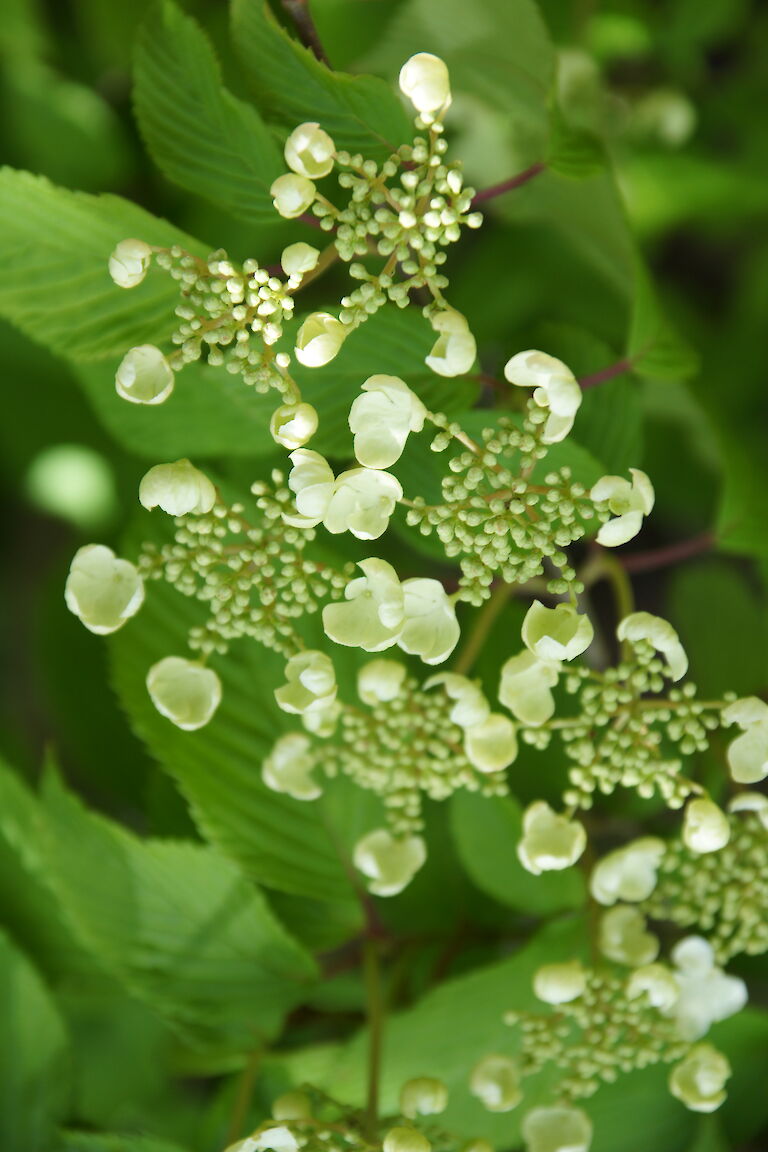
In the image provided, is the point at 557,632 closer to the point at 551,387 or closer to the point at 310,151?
the point at 551,387

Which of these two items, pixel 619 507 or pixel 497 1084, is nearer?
pixel 619 507

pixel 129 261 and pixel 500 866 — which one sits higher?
pixel 129 261

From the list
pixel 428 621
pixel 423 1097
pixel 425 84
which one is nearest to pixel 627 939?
pixel 423 1097

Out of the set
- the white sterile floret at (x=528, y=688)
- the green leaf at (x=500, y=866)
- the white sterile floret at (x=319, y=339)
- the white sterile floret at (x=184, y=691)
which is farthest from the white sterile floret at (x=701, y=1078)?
the white sterile floret at (x=319, y=339)

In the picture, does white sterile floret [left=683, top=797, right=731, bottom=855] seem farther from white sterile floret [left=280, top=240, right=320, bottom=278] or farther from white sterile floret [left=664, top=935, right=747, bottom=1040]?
white sterile floret [left=280, top=240, right=320, bottom=278]

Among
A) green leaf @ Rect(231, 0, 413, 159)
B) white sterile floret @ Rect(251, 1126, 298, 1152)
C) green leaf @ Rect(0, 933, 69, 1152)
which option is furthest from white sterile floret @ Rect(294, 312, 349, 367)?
green leaf @ Rect(0, 933, 69, 1152)

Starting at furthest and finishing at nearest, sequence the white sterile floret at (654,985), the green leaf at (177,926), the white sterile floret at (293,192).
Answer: the green leaf at (177,926)
the white sterile floret at (654,985)
the white sterile floret at (293,192)

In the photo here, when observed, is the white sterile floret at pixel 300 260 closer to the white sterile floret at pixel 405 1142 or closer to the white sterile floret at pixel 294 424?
the white sterile floret at pixel 294 424
